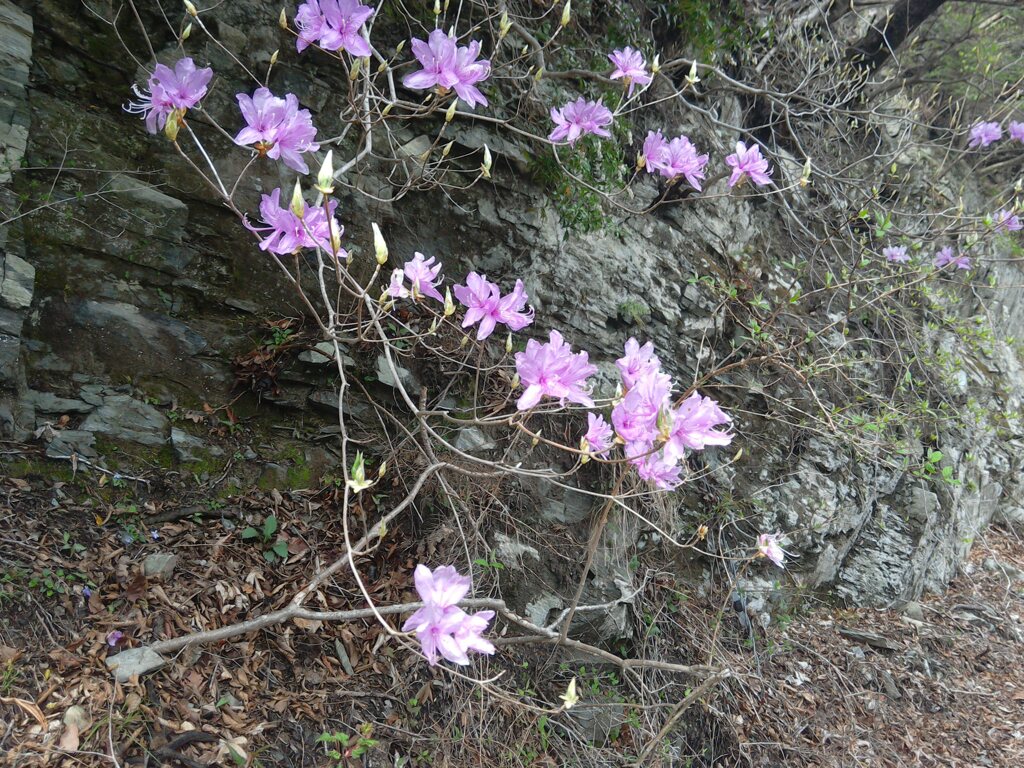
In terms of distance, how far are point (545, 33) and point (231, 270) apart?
5.69 ft

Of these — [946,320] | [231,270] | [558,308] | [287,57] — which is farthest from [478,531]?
[946,320]

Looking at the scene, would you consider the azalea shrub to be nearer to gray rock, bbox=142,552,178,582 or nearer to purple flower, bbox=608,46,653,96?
purple flower, bbox=608,46,653,96

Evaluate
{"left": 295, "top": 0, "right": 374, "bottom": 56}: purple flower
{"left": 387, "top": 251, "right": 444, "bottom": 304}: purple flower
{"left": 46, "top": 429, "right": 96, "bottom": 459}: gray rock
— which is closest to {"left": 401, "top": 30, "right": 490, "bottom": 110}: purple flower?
{"left": 295, "top": 0, "right": 374, "bottom": 56}: purple flower

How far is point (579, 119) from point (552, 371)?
4.40 feet

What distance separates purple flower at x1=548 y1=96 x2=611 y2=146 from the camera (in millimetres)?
2344

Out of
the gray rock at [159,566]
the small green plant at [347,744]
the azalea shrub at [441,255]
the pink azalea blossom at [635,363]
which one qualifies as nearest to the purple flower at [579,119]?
the azalea shrub at [441,255]

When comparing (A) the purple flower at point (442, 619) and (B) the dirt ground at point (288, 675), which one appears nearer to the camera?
(A) the purple flower at point (442, 619)

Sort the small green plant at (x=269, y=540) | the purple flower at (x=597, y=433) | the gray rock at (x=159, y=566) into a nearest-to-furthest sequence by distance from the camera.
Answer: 1. the purple flower at (x=597, y=433)
2. the gray rock at (x=159, y=566)
3. the small green plant at (x=269, y=540)

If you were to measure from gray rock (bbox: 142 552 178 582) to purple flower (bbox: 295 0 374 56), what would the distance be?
157 cm

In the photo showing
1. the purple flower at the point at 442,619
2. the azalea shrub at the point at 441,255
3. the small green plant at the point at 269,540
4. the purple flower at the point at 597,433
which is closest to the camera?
the purple flower at the point at 442,619

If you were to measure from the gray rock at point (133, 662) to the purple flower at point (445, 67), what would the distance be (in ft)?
5.70

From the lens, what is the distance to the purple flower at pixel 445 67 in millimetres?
1745

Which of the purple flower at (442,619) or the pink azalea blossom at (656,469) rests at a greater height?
the pink azalea blossom at (656,469)

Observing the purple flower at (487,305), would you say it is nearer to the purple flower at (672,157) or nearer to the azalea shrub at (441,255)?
the azalea shrub at (441,255)
